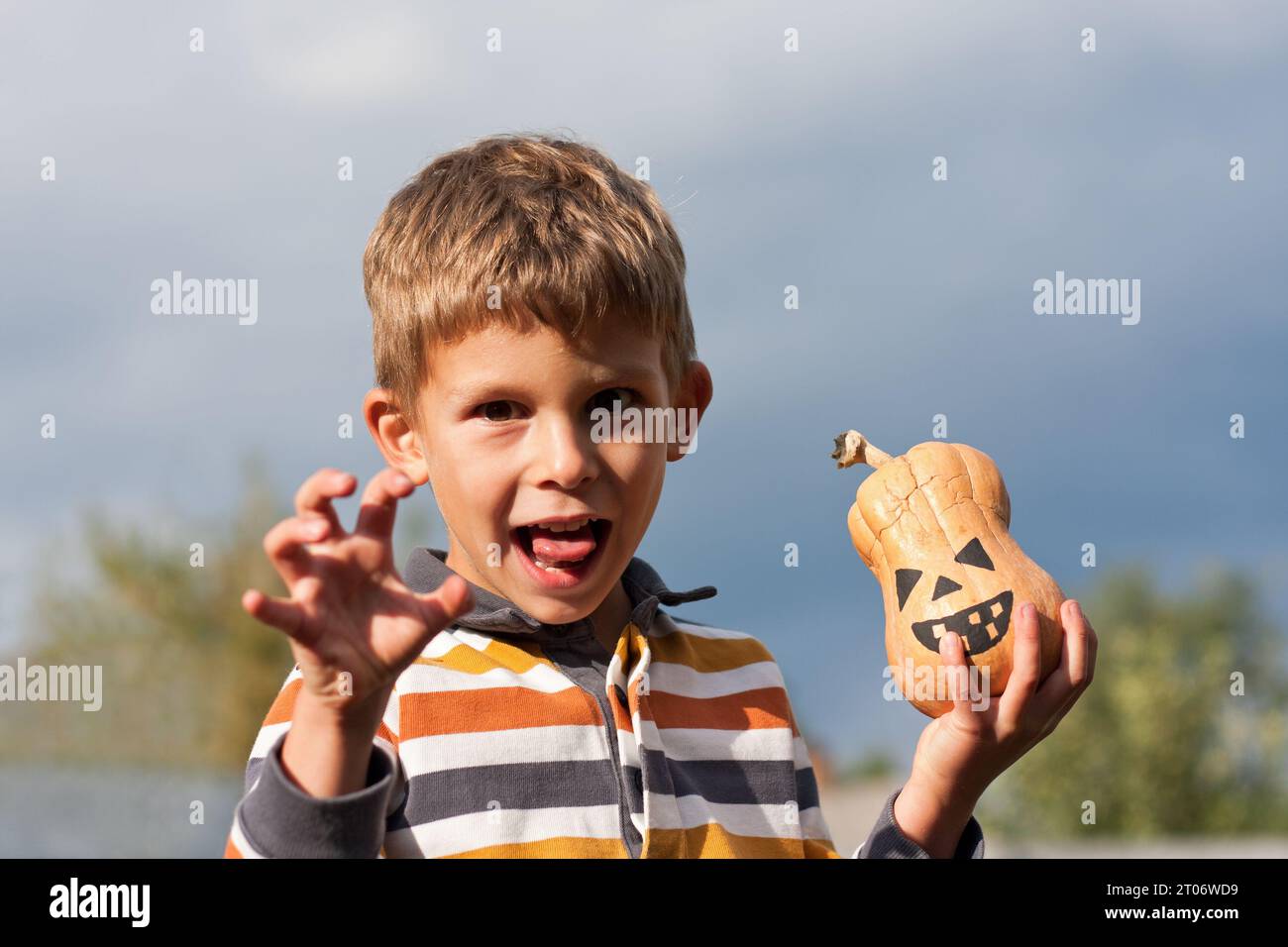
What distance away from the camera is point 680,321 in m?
3.28

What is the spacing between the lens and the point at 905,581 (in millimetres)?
3053

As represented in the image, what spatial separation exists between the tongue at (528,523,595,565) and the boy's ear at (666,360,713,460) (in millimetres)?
439

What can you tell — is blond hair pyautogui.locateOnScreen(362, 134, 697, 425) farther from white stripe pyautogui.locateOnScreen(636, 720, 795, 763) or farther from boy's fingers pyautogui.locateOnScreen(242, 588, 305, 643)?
boy's fingers pyautogui.locateOnScreen(242, 588, 305, 643)

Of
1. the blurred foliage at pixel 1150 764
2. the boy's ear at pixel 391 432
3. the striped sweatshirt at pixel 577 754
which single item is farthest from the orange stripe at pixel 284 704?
the blurred foliage at pixel 1150 764

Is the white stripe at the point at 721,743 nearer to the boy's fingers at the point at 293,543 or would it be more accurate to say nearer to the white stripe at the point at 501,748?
the white stripe at the point at 501,748

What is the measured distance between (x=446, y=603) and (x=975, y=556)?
1.38 meters

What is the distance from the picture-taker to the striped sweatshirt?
2.74m

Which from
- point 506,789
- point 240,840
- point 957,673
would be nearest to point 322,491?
point 240,840

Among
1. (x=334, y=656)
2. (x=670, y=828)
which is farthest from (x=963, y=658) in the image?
(x=334, y=656)

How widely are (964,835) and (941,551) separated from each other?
2.23ft

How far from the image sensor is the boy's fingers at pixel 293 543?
204 cm

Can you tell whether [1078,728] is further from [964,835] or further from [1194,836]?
[964,835]

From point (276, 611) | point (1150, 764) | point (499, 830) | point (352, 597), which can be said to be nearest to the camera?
point (276, 611)

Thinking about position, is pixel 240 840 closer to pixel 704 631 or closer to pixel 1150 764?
pixel 704 631
